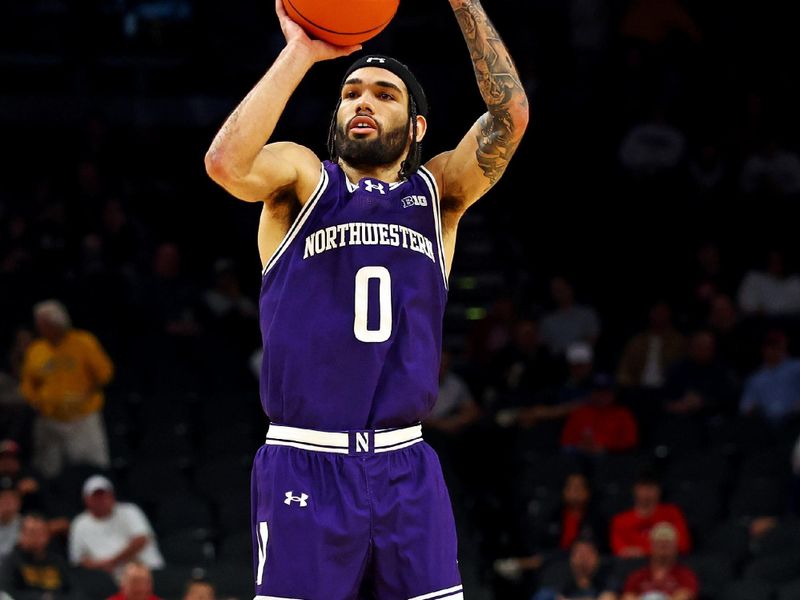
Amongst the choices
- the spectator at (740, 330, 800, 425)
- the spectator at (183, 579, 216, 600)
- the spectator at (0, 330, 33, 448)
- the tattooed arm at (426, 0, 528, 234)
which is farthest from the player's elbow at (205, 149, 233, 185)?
the spectator at (740, 330, 800, 425)

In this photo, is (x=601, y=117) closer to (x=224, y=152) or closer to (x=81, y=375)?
(x=81, y=375)

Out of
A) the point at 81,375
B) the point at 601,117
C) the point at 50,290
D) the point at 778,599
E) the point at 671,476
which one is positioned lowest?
the point at 778,599

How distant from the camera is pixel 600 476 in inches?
485

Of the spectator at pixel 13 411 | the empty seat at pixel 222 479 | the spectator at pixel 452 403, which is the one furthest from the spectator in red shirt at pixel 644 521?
the spectator at pixel 13 411

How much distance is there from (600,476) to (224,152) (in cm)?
814

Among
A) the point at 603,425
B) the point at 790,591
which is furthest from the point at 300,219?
the point at 603,425

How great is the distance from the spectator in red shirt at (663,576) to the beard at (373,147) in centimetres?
611

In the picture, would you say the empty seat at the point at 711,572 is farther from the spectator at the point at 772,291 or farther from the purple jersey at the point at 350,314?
the purple jersey at the point at 350,314

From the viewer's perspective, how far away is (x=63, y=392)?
1285 centimetres

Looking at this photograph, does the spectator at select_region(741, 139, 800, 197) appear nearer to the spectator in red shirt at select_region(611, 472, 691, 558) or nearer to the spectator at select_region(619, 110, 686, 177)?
the spectator at select_region(619, 110, 686, 177)

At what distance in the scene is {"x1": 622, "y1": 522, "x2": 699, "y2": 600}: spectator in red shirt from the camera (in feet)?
34.6

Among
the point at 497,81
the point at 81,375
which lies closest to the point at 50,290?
the point at 81,375

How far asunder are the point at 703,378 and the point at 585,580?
3.21m

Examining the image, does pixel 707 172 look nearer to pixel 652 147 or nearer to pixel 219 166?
pixel 652 147
